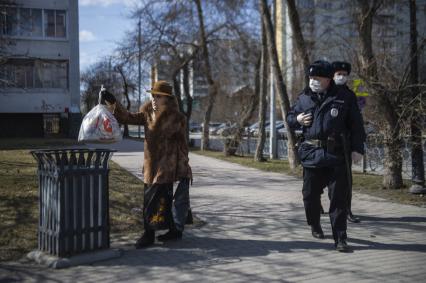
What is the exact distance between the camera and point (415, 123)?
31.0 feet

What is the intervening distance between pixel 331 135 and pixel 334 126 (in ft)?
0.33

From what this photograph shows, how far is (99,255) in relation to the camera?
526 centimetres

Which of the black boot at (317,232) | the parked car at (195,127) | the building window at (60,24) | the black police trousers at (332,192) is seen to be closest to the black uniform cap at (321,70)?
the black police trousers at (332,192)

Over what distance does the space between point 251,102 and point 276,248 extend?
16.5 metres

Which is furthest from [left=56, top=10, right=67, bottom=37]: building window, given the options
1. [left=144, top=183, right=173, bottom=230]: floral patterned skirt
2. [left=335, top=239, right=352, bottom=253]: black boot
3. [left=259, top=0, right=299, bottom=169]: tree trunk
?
[left=335, top=239, right=352, bottom=253]: black boot

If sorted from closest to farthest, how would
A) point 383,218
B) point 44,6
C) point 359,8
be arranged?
1. point 383,218
2. point 359,8
3. point 44,6

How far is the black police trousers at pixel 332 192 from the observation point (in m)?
5.65

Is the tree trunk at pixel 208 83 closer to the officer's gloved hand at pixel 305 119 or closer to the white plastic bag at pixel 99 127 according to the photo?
the officer's gloved hand at pixel 305 119

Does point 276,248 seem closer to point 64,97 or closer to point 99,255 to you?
point 99,255

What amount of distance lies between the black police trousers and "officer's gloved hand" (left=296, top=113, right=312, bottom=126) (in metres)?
0.52

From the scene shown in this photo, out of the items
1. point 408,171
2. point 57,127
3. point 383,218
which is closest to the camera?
point 383,218

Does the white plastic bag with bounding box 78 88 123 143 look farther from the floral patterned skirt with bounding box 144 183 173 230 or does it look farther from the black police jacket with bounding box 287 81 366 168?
the black police jacket with bounding box 287 81 366 168

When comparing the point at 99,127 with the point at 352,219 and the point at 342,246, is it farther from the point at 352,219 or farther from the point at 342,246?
the point at 352,219

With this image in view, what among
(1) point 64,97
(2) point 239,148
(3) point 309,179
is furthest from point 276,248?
(1) point 64,97
